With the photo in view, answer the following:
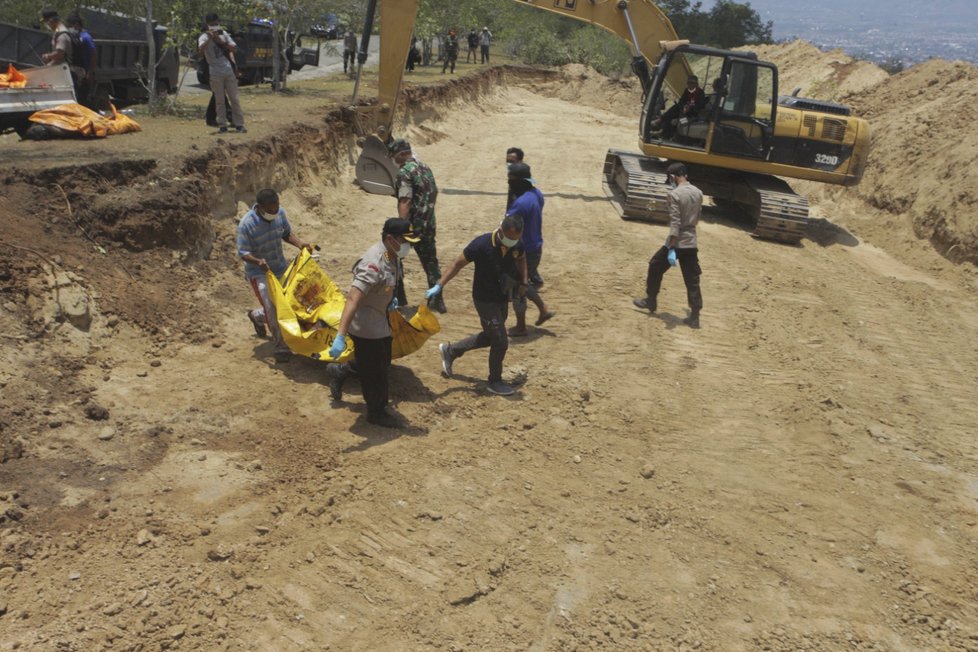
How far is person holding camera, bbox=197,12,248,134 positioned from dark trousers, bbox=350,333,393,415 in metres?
7.20

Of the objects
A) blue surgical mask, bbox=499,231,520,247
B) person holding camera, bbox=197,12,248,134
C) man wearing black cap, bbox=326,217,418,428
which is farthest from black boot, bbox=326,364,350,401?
person holding camera, bbox=197,12,248,134

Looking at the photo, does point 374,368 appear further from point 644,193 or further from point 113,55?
point 113,55

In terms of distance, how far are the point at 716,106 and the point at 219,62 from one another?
25.4 feet

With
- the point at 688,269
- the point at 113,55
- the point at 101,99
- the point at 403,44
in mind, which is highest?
the point at 403,44

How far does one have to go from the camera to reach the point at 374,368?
6289 millimetres

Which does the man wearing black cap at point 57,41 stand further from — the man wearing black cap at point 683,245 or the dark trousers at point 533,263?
the man wearing black cap at point 683,245

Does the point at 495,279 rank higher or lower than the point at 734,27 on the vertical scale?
lower

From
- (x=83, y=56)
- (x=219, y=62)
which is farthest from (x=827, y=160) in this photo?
(x=83, y=56)

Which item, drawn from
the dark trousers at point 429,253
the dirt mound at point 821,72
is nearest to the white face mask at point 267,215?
the dark trousers at point 429,253

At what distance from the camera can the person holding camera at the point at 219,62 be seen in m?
11.7

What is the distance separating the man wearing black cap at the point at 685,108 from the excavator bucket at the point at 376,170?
4608mm

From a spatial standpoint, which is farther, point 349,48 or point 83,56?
point 349,48

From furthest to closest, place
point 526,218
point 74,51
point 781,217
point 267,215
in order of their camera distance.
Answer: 1. point 781,217
2. point 74,51
3. point 526,218
4. point 267,215

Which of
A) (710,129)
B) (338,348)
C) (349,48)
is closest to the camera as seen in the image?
(338,348)
